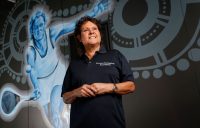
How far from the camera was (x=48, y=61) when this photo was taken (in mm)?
2834

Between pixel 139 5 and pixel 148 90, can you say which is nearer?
pixel 148 90

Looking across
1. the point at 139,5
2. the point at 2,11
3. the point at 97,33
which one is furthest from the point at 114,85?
the point at 2,11

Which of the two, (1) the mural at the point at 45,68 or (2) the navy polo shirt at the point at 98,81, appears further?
(1) the mural at the point at 45,68

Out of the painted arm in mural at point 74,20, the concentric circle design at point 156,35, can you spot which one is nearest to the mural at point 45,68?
the painted arm in mural at point 74,20

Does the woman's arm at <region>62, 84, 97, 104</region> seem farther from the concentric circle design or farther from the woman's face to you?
the concentric circle design

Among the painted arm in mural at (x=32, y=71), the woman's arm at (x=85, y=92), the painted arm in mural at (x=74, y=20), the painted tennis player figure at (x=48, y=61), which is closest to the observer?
the woman's arm at (x=85, y=92)

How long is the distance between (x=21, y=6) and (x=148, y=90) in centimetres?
216

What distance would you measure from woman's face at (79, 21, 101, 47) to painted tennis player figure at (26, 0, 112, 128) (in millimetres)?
1114

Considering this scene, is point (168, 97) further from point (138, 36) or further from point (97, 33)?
point (97, 33)

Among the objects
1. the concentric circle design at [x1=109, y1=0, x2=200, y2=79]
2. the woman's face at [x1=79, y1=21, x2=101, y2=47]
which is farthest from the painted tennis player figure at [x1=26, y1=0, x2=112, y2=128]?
the woman's face at [x1=79, y1=21, x2=101, y2=47]

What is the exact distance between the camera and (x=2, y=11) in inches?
134

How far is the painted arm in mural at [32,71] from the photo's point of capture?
287cm

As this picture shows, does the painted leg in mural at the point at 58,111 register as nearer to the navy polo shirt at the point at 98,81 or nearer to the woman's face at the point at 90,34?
the navy polo shirt at the point at 98,81

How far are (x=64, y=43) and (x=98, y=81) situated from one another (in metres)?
1.56
